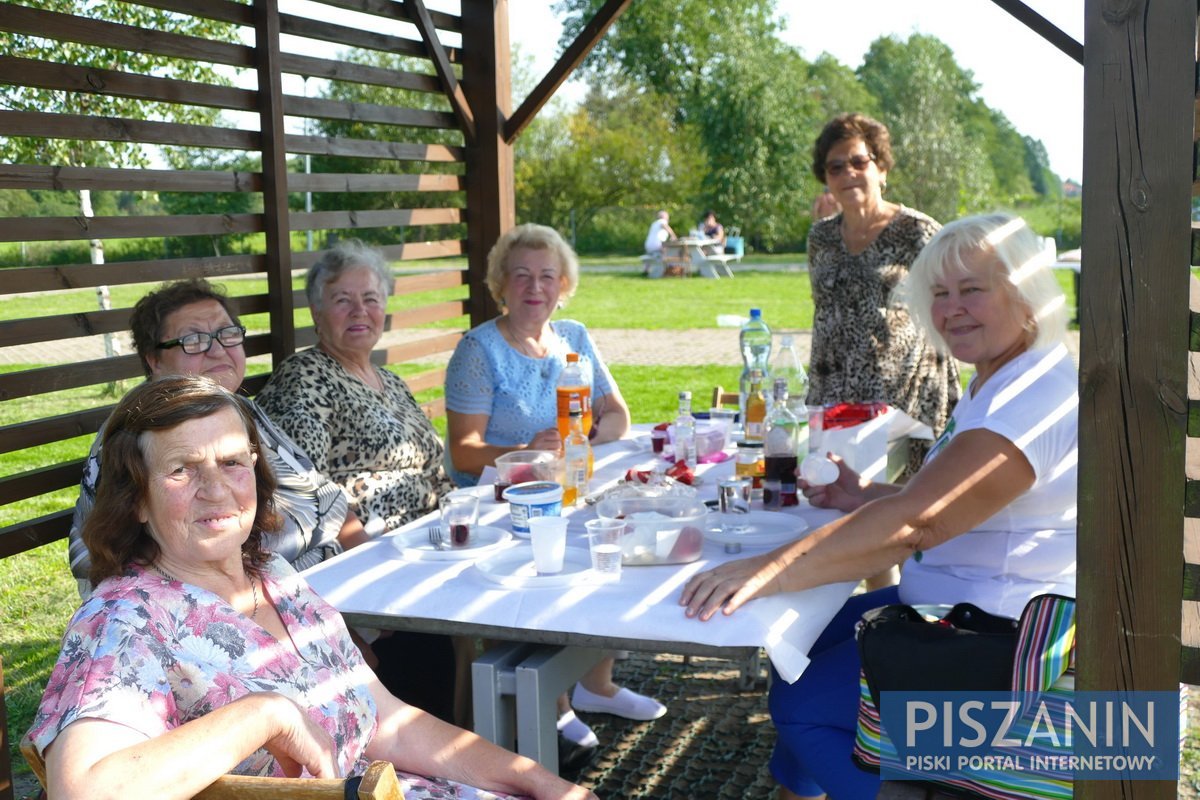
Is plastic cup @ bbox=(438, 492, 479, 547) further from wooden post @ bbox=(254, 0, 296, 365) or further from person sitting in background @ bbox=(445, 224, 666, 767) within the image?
wooden post @ bbox=(254, 0, 296, 365)

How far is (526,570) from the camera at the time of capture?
2271 mm

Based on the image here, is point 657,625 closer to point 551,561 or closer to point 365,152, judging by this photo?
point 551,561

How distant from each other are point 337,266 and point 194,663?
6.32 ft

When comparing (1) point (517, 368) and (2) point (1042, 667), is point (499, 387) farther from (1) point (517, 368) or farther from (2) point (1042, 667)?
(2) point (1042, 667)

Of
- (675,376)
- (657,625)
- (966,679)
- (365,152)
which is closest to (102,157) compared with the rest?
(365,152)

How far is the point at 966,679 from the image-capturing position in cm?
192

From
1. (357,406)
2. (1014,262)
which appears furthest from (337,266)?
(1014,262)

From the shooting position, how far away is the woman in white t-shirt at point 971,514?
220 centimetres

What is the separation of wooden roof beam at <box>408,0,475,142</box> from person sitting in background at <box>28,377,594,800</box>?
327 centimetres

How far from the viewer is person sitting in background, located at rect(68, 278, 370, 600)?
270 cm

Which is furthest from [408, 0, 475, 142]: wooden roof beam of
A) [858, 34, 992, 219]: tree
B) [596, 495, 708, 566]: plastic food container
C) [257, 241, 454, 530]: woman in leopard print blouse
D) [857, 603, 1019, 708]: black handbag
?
[858, 34, 992, 219]: tree

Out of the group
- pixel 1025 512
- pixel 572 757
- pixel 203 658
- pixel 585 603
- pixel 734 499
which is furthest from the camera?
pixel 572 757

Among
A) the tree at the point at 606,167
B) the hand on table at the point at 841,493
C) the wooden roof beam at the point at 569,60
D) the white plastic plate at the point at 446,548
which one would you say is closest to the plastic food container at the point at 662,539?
the white plastic plate at the point at 446,548

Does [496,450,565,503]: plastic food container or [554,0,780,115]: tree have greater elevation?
[554,0,780,115]: tree
